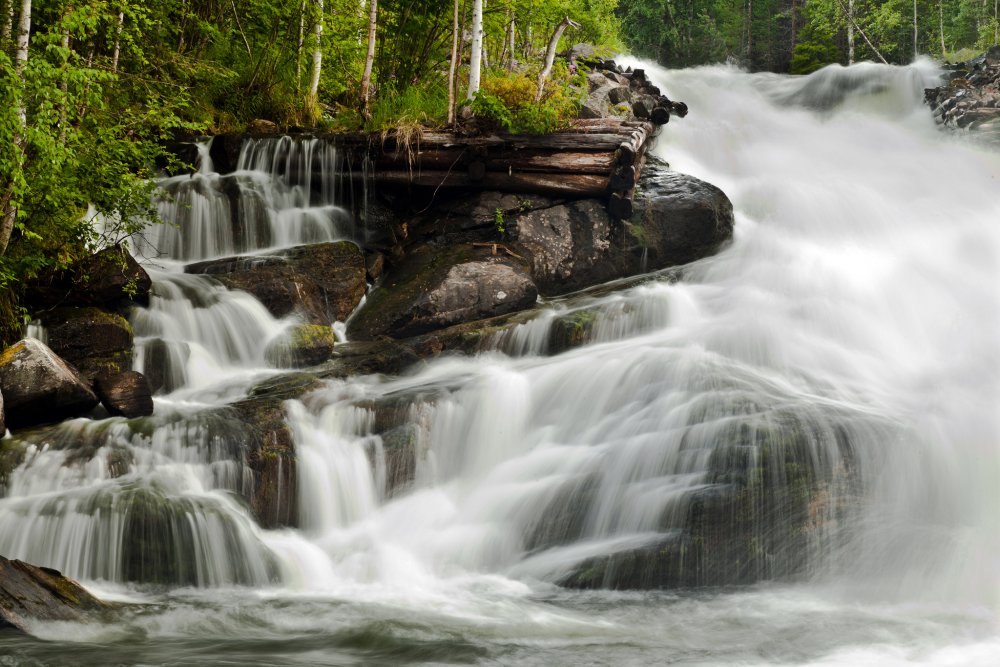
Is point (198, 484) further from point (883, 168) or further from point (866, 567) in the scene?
point (883, 168)

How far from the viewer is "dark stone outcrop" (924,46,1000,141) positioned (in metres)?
18.5

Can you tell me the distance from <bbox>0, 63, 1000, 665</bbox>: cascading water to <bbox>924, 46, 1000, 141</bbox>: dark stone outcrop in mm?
8846

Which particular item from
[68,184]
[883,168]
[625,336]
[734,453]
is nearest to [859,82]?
[883,168]

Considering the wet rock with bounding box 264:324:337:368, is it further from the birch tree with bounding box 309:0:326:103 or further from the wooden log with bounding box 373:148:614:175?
the birch tree with bounding box 309:0:326:103

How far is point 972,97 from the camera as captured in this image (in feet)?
63.1

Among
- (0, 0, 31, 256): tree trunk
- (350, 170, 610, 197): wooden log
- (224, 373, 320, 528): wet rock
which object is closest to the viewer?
(0, 0, 31, 256): tree trunk

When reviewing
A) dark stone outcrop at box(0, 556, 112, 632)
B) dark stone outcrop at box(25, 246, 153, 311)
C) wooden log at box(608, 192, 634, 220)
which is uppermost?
wooden log at box(608, 192, 634, 220)

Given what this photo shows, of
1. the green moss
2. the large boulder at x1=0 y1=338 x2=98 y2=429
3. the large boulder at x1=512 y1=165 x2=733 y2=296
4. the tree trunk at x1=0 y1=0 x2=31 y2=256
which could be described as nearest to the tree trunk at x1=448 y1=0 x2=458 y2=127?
the large boulder at x1=512 y1=165 x2=733 y2=296

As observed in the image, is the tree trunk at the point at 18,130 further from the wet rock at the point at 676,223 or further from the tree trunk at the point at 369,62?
the wet rock at the point at 676,223

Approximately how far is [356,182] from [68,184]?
15.9 ft

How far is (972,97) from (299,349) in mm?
16844

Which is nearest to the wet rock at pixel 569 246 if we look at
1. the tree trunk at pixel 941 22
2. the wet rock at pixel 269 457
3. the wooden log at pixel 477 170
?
the wooden log at pixel 477 170

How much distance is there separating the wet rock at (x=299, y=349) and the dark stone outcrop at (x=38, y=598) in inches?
176

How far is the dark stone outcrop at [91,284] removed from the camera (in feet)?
30.9
